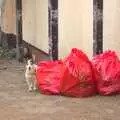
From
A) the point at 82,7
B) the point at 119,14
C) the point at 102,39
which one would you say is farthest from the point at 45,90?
the point at 82,7

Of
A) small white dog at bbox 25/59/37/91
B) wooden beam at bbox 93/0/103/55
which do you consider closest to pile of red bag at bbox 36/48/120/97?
small white dog at bbox 25/59/37/91

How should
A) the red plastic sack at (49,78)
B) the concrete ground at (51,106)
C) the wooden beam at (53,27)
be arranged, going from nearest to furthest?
the concrete ground at (51,106)
the red plastic sack at (49,78)
the wooden beam at (53,27)

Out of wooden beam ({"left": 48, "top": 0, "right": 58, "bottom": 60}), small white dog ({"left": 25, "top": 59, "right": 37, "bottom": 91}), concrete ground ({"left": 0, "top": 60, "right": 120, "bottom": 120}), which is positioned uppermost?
wooden beam ({"left": 48, "top": 0, "right": 58, "bottom": 60})

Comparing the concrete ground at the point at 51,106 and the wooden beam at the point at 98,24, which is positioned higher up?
the wooden beam at the point at 98,24

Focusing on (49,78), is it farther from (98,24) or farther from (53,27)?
(53,27)

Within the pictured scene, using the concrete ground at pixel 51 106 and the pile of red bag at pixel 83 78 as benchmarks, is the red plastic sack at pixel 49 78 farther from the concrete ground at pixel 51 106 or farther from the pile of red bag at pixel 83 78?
the concrete ground at pixel 51 106

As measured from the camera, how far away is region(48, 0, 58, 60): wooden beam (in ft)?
19.0

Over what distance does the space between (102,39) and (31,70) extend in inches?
37.9

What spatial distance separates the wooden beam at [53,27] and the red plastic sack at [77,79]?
1.24 meters

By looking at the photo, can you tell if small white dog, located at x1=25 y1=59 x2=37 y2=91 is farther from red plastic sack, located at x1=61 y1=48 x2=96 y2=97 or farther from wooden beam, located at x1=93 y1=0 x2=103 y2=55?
wooden beam, located at x1=93 y1=0 x2=103 y2=55

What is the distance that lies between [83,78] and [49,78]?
1.48 feet

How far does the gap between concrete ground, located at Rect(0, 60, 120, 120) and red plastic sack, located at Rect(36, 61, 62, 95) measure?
111mm

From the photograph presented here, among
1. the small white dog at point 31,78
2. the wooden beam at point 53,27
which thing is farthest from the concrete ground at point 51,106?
the wooden beam at point 53,27

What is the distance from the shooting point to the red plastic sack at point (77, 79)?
4594mm
